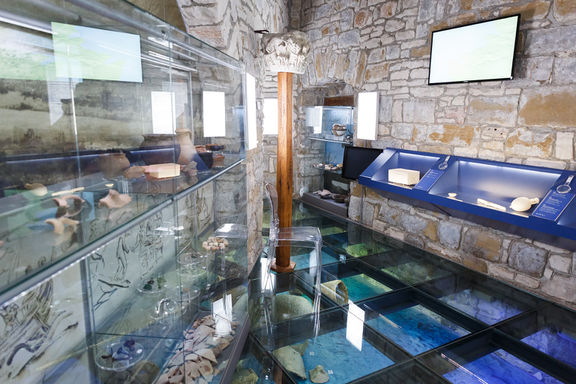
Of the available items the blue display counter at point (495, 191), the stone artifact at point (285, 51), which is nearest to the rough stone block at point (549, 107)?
the blue display counter at point (495, 191)

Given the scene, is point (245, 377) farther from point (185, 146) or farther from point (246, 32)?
point (246, 32)

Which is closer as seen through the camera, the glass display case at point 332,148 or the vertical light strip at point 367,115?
the vertical light strip at point 367,115

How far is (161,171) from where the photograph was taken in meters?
1.08

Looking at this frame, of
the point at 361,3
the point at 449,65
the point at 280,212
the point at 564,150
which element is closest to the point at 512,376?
the point at 564,150

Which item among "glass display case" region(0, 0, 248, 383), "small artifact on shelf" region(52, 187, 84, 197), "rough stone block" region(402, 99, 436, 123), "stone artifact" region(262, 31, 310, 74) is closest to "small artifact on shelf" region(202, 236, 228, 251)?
"glass display case" region(0, 0, 248, 383)

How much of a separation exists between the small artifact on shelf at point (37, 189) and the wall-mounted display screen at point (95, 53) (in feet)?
0.75

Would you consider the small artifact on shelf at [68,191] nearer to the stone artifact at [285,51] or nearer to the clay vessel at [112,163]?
the clay vessel at [112,163]

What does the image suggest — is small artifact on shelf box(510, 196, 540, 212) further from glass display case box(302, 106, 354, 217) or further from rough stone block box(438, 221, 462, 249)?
glass display case box(302, 106, 354, 217)

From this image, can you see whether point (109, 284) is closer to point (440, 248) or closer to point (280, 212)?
point (280, 212)

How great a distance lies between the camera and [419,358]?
214 cm

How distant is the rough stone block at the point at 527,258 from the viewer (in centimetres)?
296

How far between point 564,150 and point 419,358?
2.02 meters

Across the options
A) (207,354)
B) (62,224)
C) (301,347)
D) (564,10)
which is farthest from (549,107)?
(62,224)

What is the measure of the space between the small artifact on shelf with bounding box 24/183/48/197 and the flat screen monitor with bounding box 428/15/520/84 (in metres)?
3.48
